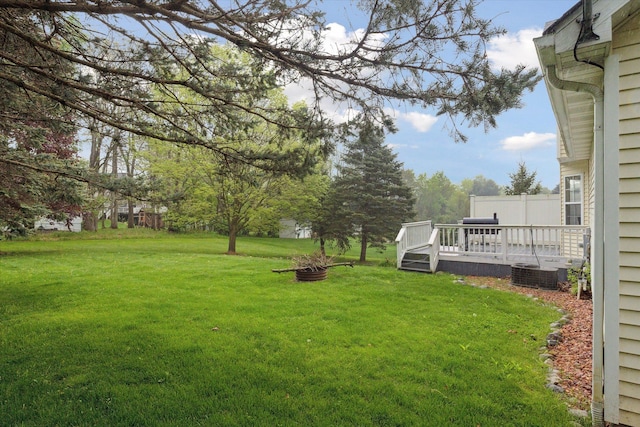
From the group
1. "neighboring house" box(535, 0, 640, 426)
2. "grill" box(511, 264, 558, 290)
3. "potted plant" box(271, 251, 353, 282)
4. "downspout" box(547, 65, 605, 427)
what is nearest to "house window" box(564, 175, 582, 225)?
"grill" box(511, 264, 558, 290)

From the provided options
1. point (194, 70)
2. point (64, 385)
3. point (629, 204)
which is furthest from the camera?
point (194, 70)

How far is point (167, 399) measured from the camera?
2.64m

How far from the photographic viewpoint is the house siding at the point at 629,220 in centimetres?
233

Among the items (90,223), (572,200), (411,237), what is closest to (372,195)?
(411,237)

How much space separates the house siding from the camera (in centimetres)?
233

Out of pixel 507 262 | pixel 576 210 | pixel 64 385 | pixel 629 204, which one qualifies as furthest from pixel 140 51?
pixel 576 210

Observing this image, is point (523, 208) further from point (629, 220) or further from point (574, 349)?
point (629, 220)

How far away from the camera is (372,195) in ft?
59.4

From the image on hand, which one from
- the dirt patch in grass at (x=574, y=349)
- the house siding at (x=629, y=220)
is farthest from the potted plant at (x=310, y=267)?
the house siding at (x=629, y=220)

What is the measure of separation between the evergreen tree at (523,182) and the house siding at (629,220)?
71.5 feet

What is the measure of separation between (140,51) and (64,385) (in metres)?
3.69

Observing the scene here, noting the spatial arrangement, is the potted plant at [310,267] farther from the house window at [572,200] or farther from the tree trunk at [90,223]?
the tree trunk at [90,223]

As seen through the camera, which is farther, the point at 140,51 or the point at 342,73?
the point at 140,51

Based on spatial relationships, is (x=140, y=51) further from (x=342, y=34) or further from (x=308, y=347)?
(x=308, y=347)
